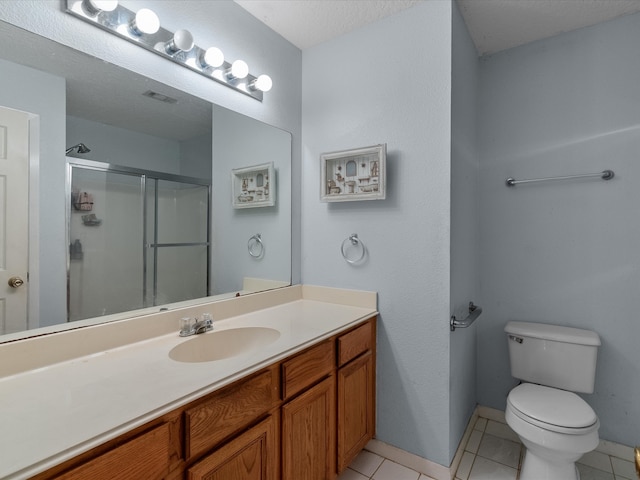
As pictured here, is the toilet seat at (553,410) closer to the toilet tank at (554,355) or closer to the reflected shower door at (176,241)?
the toilet tank at (554,355)

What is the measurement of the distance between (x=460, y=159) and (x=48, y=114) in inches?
69.2

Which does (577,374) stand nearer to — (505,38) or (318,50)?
(505,38)

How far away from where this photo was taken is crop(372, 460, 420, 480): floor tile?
1635mm

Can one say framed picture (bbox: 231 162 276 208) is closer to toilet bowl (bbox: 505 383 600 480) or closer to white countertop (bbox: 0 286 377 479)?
white countertop (bbox: 0 286 377 479)

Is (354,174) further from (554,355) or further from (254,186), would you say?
(554,355)

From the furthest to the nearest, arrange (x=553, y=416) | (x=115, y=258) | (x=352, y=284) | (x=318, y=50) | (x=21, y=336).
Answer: (x=318, y=50) → (x=352, y=284) → (x=553, y=416) → (x=115, y=258) → (x=21, y=336)

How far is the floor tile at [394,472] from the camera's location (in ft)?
5.36

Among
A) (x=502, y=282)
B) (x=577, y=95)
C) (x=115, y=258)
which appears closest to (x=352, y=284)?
(x=502, y=282)

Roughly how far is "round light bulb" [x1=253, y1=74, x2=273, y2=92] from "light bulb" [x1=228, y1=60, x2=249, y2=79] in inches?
3.8

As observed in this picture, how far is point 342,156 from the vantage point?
71.7 inches

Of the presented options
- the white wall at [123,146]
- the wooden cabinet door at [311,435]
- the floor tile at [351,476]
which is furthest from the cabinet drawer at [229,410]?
the white wall at [123,146]

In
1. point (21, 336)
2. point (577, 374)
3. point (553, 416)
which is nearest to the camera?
point (21, 336)

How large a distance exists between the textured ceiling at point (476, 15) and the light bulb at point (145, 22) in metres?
0.59

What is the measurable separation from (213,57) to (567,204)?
2.03 m
